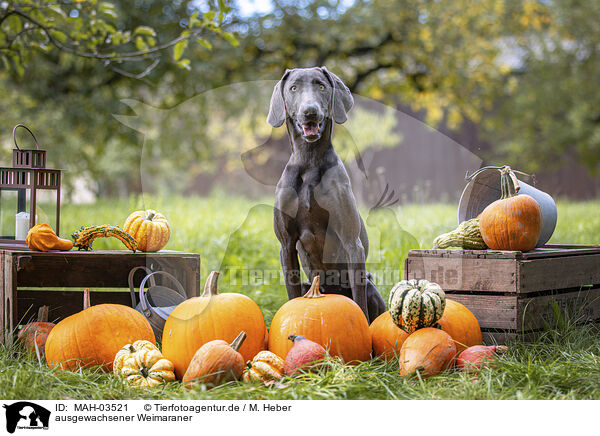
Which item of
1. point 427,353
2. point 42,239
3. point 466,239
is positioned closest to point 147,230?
point 42,239

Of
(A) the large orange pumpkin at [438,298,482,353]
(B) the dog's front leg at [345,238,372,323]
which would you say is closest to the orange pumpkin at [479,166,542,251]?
(A) the large orange pumpkin at [438,298,482,353]

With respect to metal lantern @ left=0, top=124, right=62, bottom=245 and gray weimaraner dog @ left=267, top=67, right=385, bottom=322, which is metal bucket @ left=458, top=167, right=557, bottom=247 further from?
metal lantern @ left=0, top=124, right=62, bottom=245

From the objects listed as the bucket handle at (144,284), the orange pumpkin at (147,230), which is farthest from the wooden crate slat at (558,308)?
the orange pumpkin at (147,230)

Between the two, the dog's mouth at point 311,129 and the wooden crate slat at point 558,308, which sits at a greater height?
the dog's mouth at point 311,129

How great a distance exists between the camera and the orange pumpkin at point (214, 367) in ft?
7.68

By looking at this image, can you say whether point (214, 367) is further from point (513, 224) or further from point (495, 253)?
point (513, 224)

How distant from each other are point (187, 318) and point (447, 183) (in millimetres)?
5215

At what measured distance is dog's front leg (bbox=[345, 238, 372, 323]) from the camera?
3084 mm

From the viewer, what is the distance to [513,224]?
302cm

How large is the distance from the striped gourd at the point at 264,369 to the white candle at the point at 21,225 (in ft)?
6.33

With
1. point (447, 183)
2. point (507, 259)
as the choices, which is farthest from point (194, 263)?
point (447, 183)

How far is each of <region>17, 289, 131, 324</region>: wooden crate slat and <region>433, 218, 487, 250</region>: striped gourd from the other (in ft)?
6.80
